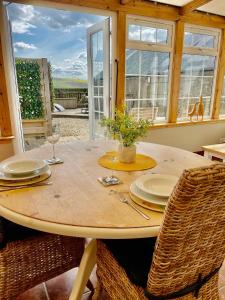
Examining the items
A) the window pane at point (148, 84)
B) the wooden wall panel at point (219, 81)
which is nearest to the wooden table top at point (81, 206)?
the window pane at point (148, 84)

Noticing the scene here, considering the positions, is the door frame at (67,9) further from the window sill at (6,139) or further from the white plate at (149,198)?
the white plate at (149,198)

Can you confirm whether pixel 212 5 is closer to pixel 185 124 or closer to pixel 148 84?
pixel 148 84

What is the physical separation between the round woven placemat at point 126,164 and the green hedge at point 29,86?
4347 millimetres

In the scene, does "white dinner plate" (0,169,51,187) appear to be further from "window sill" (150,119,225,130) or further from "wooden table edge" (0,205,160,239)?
"window sill" (150,119,225,130)

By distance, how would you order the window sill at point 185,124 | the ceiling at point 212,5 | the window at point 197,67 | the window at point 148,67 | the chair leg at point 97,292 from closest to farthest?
the chair leg at point 97,292 → the ceiling at point 212,5 → the window at point 148,67 → the window sill at point 185,124 → the window at point 197,67

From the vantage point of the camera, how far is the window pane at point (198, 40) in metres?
3.85

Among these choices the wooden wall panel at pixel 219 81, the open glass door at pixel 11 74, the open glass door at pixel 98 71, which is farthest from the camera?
the wooden wall panel at pixel 219 81

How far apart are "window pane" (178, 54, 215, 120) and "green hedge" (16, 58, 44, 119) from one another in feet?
10.7

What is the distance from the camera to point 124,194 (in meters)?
1.04

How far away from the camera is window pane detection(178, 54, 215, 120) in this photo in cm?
401

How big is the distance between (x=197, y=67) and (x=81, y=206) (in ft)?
13.1

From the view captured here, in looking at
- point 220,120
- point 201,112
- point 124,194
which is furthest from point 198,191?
point 220,120

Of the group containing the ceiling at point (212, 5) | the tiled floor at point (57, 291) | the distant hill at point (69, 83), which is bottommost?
the tiled floor at point (57, 291)

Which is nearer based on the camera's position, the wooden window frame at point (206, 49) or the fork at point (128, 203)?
the fork at point (128, 203)
